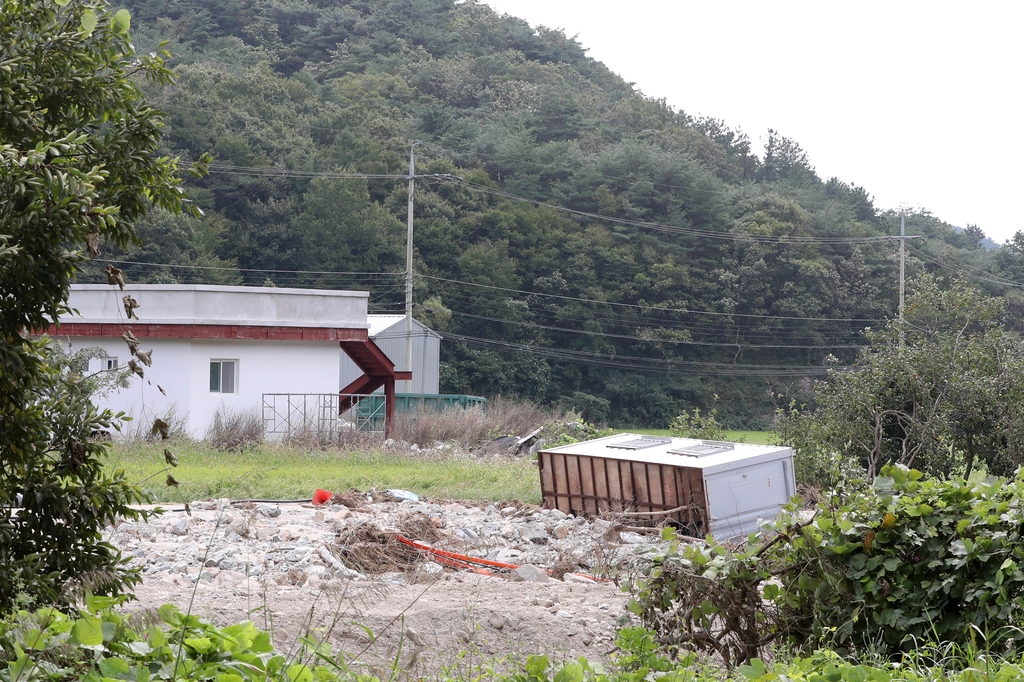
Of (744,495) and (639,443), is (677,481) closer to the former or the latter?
(744,495)

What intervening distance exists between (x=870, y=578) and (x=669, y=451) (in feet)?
29.2

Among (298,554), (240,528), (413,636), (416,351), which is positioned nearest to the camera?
(413,636)

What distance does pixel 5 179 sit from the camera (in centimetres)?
425

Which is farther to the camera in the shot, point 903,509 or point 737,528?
point 737,528

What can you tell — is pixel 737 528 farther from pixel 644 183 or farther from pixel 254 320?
pixel 644 183

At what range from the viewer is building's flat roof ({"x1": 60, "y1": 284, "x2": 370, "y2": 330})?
2678 cm

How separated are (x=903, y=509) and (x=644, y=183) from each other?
2175 inches

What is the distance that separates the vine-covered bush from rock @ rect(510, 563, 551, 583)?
14.1ft

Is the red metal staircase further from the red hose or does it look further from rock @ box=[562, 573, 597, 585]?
rock @ box=[562, 573, 597, 585]

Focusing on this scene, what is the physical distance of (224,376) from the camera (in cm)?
2758

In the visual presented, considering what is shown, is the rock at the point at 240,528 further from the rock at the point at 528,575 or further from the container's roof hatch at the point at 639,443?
the container's roof hatch at the point at 639,443

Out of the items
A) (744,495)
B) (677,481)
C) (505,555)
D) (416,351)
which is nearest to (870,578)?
(505,555)

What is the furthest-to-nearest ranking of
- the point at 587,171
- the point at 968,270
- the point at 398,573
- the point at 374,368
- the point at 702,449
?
1. the point at 968,270
2. the point at 587,171
3. the point at 374,368
4. the point at 702,449
5. the point at 398,573

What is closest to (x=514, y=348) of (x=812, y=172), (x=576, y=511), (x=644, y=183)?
(x=644, y=183)
